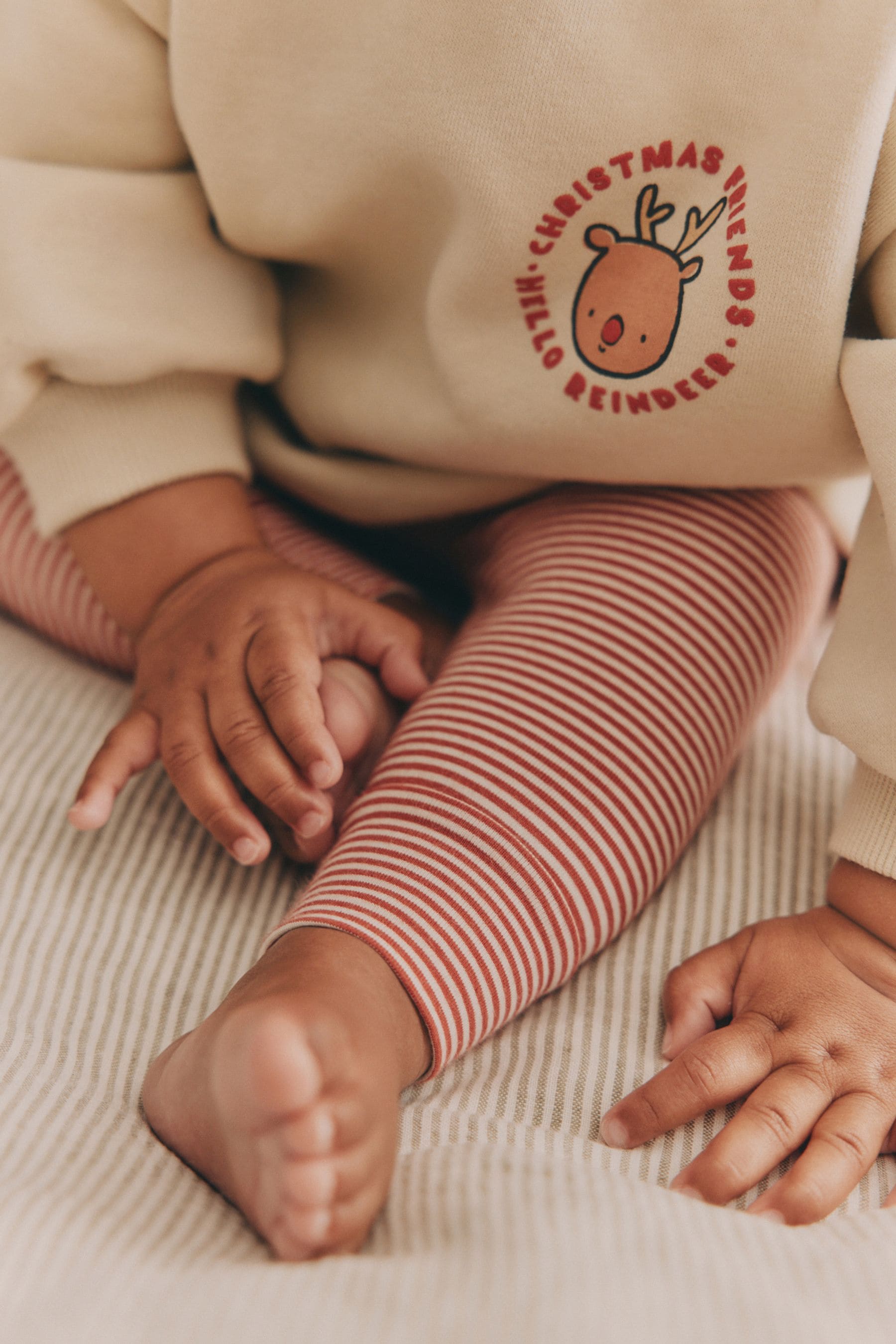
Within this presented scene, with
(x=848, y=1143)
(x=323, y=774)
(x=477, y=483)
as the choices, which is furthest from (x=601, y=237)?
(x=848, y=1143)

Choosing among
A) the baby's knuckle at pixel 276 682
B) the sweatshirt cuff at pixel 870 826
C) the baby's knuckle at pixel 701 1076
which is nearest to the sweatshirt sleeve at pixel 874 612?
the sweatshirt cuff at pixel 870 826

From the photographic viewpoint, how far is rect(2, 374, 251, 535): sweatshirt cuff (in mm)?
552

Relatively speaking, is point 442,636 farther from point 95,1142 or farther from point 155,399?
point 95,1142

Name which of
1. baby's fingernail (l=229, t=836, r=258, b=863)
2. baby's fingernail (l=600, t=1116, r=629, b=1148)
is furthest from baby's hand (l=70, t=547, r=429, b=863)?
baby's fingernail (l=600, t=1116, r=629, b=1148)

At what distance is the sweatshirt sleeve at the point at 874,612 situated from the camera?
0.42 metres

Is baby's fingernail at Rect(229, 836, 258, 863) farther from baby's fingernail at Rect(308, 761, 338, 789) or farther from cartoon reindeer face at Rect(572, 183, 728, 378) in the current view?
cartoon reindeer face at Rect(572, 183, 728, 378)

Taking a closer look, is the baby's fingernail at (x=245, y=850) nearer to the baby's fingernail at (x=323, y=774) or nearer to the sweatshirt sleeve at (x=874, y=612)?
the baby's fingernail at (x=323, y=774)

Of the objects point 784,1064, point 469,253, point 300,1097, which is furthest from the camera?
point 469,253

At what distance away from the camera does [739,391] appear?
1.52ft

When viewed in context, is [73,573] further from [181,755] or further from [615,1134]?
[615,1134]

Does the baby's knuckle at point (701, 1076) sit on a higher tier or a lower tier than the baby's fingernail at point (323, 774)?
lower

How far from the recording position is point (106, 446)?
0.56 m

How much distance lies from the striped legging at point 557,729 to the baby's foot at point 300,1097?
3 centimetres

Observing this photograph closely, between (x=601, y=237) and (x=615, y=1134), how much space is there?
1.14 ft
